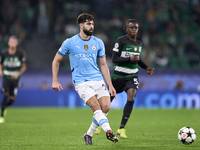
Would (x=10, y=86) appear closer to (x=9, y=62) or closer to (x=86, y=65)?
(x=9, y=62)

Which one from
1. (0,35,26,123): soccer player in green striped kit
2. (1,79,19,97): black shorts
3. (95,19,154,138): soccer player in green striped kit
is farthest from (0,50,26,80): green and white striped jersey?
(95,19,154,138): soccer player in green striped kit

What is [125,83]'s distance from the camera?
935 cm

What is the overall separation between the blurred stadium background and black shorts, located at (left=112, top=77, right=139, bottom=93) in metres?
9.37

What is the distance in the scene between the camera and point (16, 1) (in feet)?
78.2

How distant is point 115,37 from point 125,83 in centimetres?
1435

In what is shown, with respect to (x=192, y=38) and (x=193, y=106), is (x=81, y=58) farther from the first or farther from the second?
(x=192, y=38)

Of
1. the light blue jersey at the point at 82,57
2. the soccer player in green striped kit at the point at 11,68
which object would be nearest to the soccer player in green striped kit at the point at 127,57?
the light blue jersey at the point at 82,57

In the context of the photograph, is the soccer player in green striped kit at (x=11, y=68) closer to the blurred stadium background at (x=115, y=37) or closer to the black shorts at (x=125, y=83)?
the black shorts at (x=125, y=83)

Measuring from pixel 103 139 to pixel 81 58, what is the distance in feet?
6.58

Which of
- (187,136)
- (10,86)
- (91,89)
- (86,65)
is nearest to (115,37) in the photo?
(10,86)

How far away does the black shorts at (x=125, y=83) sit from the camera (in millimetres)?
9188

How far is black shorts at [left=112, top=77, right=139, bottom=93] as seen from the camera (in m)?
9.19

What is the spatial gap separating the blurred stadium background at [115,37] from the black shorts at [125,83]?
937 centimetres

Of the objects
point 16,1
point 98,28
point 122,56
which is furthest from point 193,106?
point 16,1
